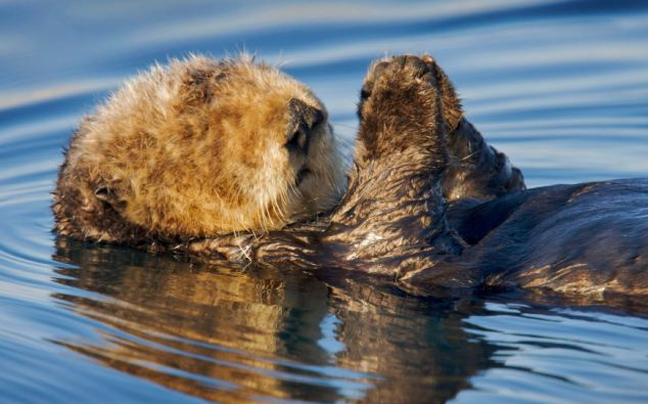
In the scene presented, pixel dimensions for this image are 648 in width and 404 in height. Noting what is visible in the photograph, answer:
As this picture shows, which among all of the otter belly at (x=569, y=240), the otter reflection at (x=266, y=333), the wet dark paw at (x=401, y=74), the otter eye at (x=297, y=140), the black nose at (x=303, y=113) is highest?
the wet dark paw at (x=401, y=74)

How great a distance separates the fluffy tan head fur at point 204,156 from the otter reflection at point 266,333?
0.25m

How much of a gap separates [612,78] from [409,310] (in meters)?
4.57

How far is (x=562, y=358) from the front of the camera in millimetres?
3732

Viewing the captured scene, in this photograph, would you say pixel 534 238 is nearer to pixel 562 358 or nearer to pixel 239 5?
pixel 562 358

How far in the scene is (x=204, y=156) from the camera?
4637 mm

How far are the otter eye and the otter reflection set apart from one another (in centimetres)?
57

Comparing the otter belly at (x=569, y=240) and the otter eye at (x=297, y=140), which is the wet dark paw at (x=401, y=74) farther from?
the otter belly at (x=569, y=240)

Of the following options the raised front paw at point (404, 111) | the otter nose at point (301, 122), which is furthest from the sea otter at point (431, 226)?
the otter nose at point (301, 122)

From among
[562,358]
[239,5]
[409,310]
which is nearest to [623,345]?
[562,358]

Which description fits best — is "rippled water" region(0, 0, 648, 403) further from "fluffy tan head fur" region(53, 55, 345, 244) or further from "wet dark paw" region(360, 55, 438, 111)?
"wet dark paw" region(360, 55, 438, 111)

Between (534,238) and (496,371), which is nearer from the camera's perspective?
(496,371)

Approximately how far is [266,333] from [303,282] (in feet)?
2.13

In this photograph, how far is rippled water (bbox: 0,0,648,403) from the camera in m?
3.60

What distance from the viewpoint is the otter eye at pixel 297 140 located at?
4492 millimetres
